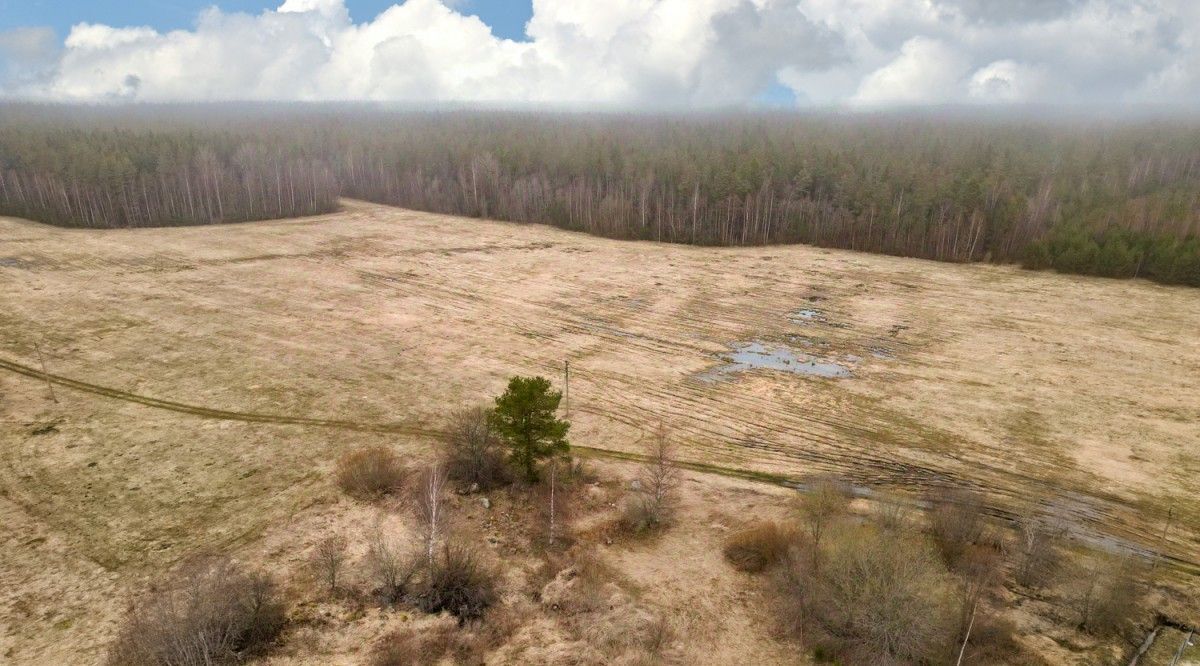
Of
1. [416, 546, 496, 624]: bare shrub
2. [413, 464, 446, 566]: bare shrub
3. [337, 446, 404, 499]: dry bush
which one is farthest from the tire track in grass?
[416, 546, 496, 624]: bare shrub

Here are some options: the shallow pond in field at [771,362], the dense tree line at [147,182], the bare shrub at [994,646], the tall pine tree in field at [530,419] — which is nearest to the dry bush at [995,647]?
the bare shrub at [994,646]

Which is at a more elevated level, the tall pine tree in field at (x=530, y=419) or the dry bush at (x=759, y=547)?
the tall pine tree in field at (x=530, y=419)

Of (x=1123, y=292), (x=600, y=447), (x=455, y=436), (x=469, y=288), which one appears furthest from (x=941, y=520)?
(x=1123, y=292)

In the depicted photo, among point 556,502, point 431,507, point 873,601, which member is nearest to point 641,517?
point 556,502

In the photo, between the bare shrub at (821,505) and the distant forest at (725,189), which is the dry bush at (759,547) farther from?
the distant forest at (725,189)

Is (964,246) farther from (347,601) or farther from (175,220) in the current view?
(175,220)

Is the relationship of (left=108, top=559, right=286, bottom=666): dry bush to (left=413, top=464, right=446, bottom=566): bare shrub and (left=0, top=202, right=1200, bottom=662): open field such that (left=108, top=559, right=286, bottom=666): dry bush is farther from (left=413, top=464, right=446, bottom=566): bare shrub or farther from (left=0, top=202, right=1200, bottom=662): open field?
(left=413, top=464, right=446, bottom=566): bare shrub
